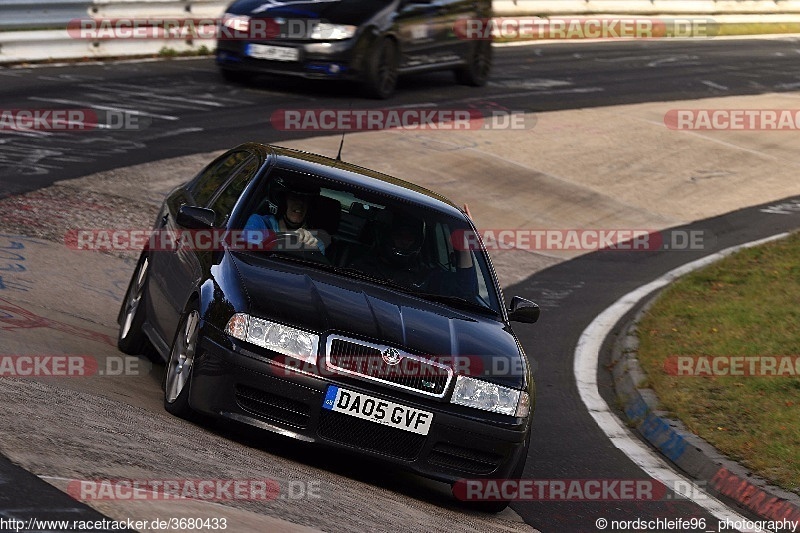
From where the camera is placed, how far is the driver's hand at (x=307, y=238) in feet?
26.9

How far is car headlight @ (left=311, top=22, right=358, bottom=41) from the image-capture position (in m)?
20.5

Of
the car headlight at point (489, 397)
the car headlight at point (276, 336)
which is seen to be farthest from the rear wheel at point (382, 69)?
the car headlight at point (276, 336)

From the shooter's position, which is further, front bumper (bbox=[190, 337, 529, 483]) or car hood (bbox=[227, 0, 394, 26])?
car hood (bbox=[227, 0, 394, 26])

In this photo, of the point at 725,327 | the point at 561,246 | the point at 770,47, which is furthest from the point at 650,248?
the point at 770,47

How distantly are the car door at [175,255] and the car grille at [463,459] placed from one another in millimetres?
1718

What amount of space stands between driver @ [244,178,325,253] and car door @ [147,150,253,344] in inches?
15.0

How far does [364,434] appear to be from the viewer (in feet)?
23.2

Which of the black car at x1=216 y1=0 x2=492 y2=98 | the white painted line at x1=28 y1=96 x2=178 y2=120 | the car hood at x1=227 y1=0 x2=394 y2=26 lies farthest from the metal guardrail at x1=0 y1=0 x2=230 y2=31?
the white painted line at x1=28 y1=96 x2=178 y2=120

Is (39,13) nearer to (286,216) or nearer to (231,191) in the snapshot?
(231,191)

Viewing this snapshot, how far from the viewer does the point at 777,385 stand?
421 inches

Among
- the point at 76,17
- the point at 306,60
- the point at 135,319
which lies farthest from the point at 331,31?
the point at 135,319

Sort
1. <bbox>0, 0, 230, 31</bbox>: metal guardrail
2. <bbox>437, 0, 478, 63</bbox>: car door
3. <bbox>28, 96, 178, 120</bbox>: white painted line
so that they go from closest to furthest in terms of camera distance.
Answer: <bbox>28, 96, 178, 120</bbox>: white painted line < <bbox>0, 0, 230, 31</bbox>: metal guardrail < <bbox>437, 0, 478, 63</bbox>: car door

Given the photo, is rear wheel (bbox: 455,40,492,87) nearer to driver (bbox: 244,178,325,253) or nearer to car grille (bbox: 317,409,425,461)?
driver (bbox: 244,178,325,253)

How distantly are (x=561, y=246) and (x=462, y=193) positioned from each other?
1611mm
